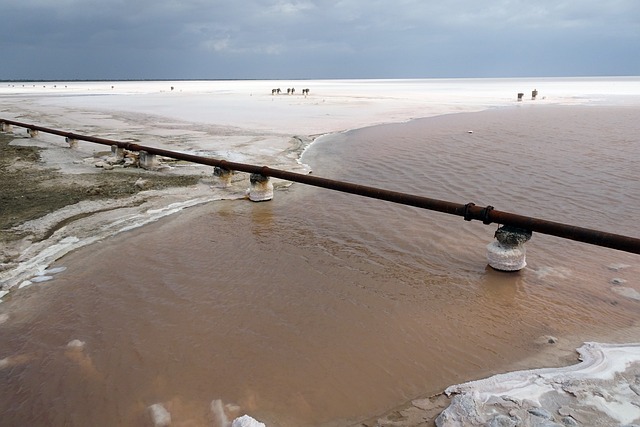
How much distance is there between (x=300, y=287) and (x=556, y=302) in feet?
8.81

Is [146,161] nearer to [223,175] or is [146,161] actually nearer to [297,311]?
[223,175]

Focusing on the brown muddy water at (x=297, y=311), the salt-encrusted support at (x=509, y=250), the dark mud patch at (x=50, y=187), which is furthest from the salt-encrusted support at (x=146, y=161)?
the salt-encrusted support at (x=509, y=250)

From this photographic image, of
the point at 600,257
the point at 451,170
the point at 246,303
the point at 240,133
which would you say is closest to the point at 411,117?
the point at 240,133

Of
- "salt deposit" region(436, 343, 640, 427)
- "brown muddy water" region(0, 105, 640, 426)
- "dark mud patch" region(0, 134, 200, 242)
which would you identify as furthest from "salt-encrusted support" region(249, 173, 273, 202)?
"salt deposit" region(436, 343, 640, 427)

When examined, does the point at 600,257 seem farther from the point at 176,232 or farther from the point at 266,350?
the point at 176,232

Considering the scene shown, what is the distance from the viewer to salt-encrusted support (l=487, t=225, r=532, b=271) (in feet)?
16.5

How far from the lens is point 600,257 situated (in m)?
5.57

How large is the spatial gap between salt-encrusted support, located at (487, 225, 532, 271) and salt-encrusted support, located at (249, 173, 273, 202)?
13.9 feet

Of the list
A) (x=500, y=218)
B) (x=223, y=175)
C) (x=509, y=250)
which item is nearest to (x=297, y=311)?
(x=500, y=218)

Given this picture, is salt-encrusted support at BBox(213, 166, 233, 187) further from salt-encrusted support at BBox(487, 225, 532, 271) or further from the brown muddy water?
salt-encrusted support at BBox(487, 225, 532, 271)

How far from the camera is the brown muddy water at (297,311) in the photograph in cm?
326

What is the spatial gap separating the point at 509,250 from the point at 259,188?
4.49 meters

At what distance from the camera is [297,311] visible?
4.38 metres

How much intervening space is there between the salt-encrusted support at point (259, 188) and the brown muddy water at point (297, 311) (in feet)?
1.06
